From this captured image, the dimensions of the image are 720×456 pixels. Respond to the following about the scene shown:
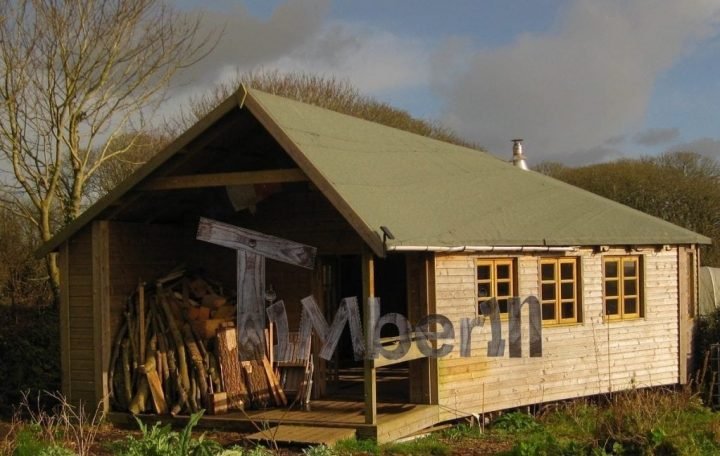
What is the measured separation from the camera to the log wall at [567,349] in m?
12.2

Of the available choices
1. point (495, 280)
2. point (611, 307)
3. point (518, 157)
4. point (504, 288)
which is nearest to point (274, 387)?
point (495, 280)

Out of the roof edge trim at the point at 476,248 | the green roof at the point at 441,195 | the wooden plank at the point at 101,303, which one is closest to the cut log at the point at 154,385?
the wooden plank at the point at 101,303

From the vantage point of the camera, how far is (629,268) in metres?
14.8

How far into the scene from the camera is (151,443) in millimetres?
7691

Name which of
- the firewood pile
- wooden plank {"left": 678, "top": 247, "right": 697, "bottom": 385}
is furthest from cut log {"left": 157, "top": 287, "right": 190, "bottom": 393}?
wooden plank {"left": 678, "top": 247, "right": 697, "bottom": 385}

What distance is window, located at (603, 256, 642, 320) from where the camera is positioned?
14.4m

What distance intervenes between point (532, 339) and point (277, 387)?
3.95 meters

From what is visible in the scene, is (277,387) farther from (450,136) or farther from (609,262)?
(450,136)

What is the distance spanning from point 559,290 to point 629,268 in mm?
1876

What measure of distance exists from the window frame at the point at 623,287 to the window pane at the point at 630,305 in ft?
0.08

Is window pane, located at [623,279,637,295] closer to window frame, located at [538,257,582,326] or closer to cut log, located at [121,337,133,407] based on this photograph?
window frame, located at [538,257,582,326]

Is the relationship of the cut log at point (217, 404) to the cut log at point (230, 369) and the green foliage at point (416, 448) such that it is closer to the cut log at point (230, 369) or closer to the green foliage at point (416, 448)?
the cut log at point (230, 369)

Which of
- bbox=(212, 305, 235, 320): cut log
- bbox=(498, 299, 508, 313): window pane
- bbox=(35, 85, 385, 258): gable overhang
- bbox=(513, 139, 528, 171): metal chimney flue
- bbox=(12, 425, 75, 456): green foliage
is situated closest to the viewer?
bbox=(12, 425, 75, 456): green foliage

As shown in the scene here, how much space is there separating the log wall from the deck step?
6.73 feet
